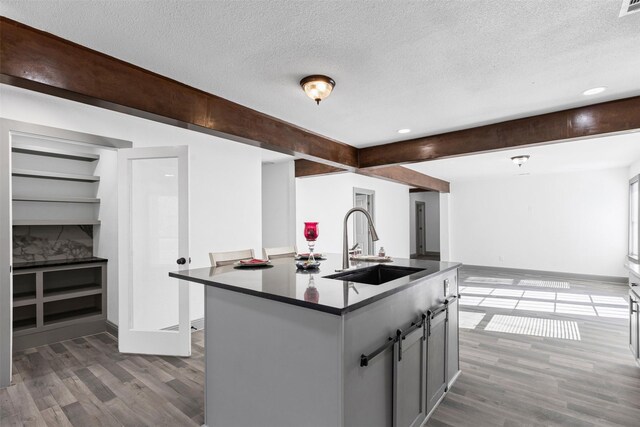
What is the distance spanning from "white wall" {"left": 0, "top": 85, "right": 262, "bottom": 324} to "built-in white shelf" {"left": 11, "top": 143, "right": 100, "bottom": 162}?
0.38 metres

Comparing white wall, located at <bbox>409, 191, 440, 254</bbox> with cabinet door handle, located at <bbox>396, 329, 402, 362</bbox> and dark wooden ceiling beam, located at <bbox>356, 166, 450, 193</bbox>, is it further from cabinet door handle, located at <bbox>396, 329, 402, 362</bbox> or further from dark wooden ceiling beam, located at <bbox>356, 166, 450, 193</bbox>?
cabinet door handle, located at <bbox>396, 329, 402, 362</bbox>

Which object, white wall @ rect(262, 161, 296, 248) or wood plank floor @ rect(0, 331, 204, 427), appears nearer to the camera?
wood plank floor @ rect(0, 331, 204, 427)

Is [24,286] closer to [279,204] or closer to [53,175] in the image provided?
[53,175]

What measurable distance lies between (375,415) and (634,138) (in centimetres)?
496

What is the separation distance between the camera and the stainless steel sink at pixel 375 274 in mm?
2422

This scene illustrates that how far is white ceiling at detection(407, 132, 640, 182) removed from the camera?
182 inches

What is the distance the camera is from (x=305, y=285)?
1908mm

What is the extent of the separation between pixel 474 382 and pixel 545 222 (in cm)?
643

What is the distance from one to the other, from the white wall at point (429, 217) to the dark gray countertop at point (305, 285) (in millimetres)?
9280

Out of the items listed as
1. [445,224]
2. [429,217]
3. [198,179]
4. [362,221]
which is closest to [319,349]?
[198,179]

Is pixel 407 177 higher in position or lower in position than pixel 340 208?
higher

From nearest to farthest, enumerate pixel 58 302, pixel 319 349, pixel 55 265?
1. pixel 319 349
2. pixel 55 265
3. pixel 58 302

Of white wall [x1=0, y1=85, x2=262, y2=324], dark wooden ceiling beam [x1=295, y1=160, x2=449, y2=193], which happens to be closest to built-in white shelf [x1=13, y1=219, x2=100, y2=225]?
white wall [x1=0, y1=85, x2=262, y2=324]

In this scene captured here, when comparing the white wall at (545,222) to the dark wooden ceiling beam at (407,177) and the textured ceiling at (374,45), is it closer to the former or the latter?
the dark wooden ceiling beam at (407,177)
